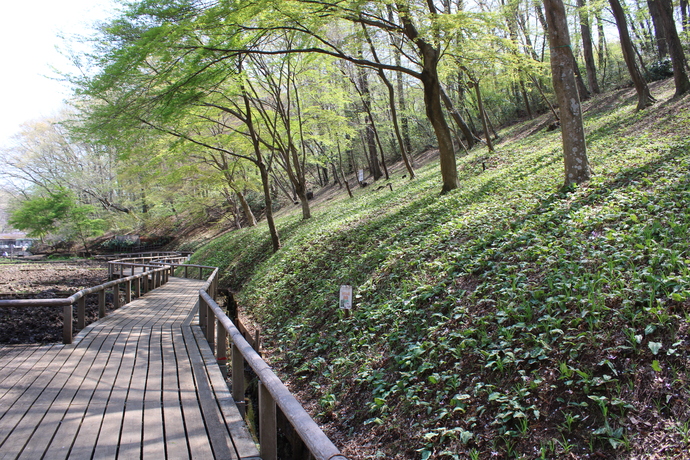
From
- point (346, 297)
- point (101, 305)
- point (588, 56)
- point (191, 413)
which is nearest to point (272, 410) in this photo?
point (191, 413)

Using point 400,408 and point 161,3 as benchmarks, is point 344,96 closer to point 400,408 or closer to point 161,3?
point 161,3

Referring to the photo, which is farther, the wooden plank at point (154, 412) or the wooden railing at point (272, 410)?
the wooden plank at point (154, 412)

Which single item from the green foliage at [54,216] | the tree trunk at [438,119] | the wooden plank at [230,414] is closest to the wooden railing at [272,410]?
the wooden plank at [230,414]

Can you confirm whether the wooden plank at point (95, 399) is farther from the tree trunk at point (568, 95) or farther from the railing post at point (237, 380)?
the tree trunk at point (568, 95)

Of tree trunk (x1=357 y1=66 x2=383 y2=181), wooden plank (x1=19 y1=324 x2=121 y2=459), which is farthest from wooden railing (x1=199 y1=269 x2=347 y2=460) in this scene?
tree trunk (x1=357 y1=66 x2=383 y2=181)

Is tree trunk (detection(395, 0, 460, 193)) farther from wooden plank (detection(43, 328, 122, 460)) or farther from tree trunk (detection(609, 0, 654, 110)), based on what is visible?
wooden plank (detection(43, 328, 122, 460))

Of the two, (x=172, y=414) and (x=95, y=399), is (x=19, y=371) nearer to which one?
(x=95, y=399)

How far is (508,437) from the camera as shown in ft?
9.49

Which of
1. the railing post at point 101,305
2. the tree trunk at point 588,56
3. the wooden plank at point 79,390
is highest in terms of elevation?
the tree trunk at point 588,56

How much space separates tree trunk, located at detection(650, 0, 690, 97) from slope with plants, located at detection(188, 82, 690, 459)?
4.42m

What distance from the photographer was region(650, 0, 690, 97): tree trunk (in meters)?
11.7

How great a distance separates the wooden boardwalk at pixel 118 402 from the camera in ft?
9.17

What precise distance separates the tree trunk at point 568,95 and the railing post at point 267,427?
672 centimetres

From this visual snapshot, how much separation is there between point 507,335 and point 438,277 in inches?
72.3
